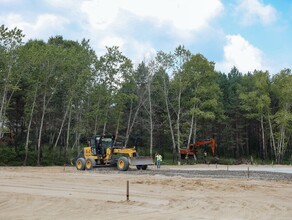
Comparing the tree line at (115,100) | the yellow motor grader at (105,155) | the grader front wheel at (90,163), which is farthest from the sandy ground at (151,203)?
the tree line at (115,100)

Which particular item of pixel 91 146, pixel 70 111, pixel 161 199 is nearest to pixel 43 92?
pixel 70 111

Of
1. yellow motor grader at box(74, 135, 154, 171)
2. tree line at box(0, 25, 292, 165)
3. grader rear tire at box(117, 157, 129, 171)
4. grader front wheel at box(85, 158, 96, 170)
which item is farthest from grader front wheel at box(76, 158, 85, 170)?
A: tree line at box(0, 25, 292, 165)

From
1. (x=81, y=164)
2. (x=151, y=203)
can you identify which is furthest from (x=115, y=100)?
(x=151, y=203)

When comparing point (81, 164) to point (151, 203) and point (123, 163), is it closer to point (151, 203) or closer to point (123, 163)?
point (123, 163)

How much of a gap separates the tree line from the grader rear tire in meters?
15.8

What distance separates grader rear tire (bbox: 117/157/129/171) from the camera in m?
31.8

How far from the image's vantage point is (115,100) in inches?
2101

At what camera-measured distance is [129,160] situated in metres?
32.3

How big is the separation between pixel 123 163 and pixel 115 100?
72.5 feet

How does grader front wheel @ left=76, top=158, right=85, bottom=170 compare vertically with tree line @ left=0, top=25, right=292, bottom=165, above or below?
below

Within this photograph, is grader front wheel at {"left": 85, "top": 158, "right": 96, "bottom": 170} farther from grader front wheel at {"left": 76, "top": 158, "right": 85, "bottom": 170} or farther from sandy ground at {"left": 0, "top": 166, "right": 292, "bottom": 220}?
sandy ground at {"left": 0, "top": 166, "right": 292, "bottom": 220}

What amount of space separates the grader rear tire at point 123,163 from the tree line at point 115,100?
15787 millimetres

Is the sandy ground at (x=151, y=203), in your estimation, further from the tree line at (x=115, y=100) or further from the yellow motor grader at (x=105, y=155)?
the tree line at (x=115, y=100)

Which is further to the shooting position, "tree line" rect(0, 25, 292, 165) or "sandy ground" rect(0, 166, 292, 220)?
"tree line" rect(0, 25, 292, 165)
